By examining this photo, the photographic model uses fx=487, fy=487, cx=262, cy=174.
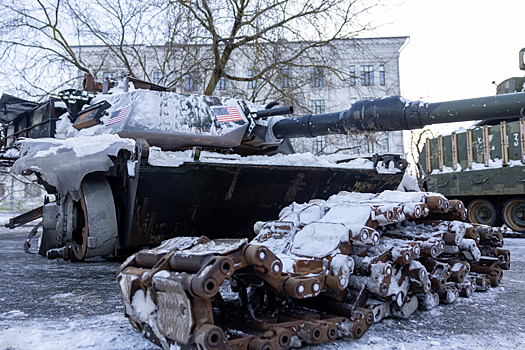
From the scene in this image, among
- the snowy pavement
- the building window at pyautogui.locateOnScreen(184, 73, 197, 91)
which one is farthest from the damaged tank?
the building window at pyautogui.locateOnScreen(184, 73, 197, 91)

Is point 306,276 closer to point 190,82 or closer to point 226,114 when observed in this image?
point 226,114

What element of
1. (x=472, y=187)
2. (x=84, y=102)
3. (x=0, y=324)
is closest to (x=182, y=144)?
(x=84, y=102)

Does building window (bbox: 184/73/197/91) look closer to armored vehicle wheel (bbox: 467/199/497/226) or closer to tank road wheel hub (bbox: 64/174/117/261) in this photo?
tank road wheel hub (bbox: 64/174/117/261)

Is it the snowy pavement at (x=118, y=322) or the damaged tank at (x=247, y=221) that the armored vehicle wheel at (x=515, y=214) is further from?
the snowy pavement at (x=118, y=322)

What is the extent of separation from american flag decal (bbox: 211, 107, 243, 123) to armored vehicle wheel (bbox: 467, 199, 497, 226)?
332 inches

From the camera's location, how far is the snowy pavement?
8.46 ft

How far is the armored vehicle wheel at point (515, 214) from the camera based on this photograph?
11078mm

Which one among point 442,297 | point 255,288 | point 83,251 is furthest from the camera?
point 83,251

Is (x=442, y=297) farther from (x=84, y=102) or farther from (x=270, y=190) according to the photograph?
(x=84, y=102)

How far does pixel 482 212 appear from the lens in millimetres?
12250

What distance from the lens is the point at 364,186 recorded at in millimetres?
6211

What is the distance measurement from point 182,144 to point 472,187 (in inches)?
352

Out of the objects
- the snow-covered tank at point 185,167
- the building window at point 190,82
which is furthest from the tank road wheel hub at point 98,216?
the building window at point 190,82

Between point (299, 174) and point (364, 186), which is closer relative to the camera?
point (299, 174)
